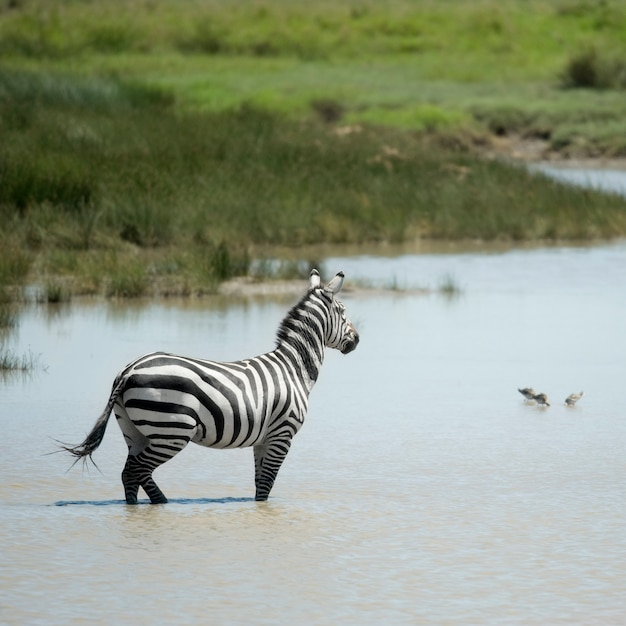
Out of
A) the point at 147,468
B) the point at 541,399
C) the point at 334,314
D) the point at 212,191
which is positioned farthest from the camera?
the point at 212,191

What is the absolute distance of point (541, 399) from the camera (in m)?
11.7

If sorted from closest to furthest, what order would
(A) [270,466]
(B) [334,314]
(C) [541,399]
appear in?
(A) [270,466] → (B) [334,314] → (C) [541,399]

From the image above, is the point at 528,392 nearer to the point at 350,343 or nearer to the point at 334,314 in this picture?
the point at 350,343

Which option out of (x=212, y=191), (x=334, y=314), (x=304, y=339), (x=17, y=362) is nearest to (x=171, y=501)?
(x=304, y=339)

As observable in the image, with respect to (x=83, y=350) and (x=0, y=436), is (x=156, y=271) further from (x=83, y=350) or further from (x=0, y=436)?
(x=0, y=436)

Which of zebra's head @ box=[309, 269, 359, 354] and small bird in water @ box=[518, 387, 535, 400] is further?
small bird in water @ box=[518, 387, 535, 400]

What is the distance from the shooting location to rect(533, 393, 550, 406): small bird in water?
11.6m

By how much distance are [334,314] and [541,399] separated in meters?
3.15

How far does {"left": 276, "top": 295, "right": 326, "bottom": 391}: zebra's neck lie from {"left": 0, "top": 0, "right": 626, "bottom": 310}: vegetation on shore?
7896mm

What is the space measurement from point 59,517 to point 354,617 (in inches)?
84.2

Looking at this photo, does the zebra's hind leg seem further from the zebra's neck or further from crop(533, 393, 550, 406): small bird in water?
crop(533, 393, 550, 406): small bird in water

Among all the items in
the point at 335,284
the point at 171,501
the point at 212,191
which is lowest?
the point at 171,501

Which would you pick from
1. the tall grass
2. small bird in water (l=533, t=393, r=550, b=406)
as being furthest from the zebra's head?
the tall grass

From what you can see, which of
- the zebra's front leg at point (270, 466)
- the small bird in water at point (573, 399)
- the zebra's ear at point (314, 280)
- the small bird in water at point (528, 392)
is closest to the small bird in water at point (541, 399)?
the small bird in water at point (528, 392)
